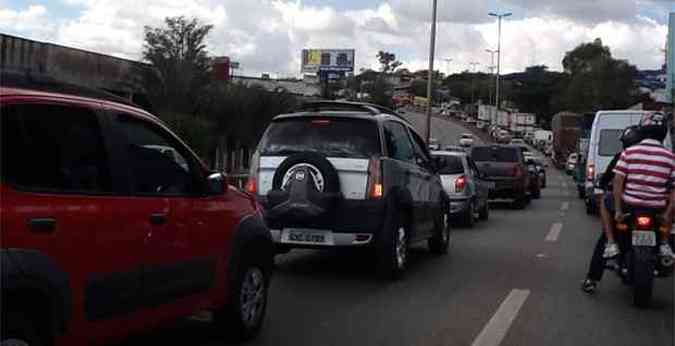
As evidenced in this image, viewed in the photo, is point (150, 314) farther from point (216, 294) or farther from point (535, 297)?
point (535, 297)

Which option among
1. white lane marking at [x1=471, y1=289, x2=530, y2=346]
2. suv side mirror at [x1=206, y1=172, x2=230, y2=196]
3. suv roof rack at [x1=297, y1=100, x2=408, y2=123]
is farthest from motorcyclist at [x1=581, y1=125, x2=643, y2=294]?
suv side mirror at [x1=206, y1=172, x2=230, y2=196]

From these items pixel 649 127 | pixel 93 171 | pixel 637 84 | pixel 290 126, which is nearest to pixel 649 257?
pixel 649 127

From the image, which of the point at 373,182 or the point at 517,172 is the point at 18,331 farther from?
the point at 517,172

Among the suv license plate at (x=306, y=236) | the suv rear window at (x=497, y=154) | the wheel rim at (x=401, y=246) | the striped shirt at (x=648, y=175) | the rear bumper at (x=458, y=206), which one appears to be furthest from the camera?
the suv rear window at (x=497, y=154)

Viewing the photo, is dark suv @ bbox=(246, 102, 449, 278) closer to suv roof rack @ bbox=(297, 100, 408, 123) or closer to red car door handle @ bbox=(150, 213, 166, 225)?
suv roof rack @ bbox=(297, 100, 408, 123)

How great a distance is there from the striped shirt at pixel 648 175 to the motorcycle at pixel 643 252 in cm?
13

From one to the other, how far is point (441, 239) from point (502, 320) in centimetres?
485

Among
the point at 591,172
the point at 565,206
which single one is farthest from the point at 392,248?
the point at 565,206

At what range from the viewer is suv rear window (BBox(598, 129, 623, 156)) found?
19625 millimetres

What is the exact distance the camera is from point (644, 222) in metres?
8.23

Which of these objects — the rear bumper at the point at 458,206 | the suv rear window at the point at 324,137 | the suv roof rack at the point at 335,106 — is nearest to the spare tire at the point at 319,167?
the suv rear window at the point at 324,137

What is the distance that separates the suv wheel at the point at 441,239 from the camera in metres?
12.6

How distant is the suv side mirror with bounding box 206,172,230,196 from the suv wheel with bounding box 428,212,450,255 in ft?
21.3

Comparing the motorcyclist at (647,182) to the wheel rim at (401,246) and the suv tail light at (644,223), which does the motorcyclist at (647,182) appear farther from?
the wheel rim at (401,246)
